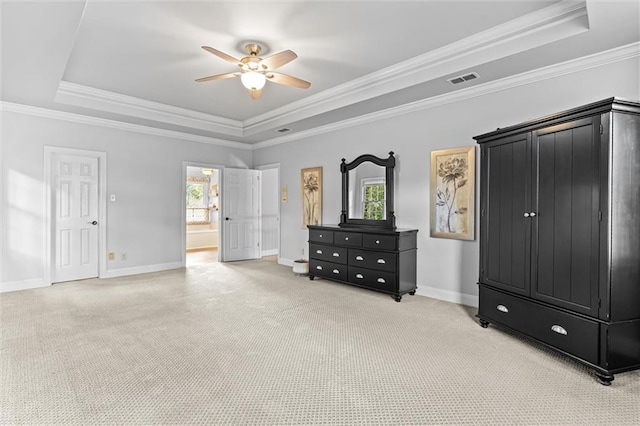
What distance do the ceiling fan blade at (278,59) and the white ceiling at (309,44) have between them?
24cm

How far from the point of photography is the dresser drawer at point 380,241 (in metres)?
4.23

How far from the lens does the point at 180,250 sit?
6328mm

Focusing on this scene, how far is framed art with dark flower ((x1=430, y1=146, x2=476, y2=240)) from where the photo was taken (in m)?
3.96

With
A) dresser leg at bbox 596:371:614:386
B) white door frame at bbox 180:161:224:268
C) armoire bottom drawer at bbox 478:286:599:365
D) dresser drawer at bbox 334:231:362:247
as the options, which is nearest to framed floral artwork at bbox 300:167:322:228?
dresser drawer at bbox 334:231:362:247

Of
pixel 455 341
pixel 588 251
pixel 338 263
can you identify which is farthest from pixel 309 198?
pixel 588 251

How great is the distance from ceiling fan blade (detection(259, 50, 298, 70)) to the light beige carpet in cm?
251

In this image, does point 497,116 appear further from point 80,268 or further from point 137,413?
point 80,268

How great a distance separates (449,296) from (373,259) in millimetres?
1018

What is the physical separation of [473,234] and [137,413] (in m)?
3.56

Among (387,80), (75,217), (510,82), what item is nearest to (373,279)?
(387,80)

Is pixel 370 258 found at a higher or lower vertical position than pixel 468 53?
lower

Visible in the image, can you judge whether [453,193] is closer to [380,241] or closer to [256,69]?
[380,241]

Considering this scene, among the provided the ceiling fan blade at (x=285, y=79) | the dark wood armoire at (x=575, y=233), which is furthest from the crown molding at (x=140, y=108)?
the dark wood armoire at (x=575, y=233)

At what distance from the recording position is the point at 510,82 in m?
3.63
